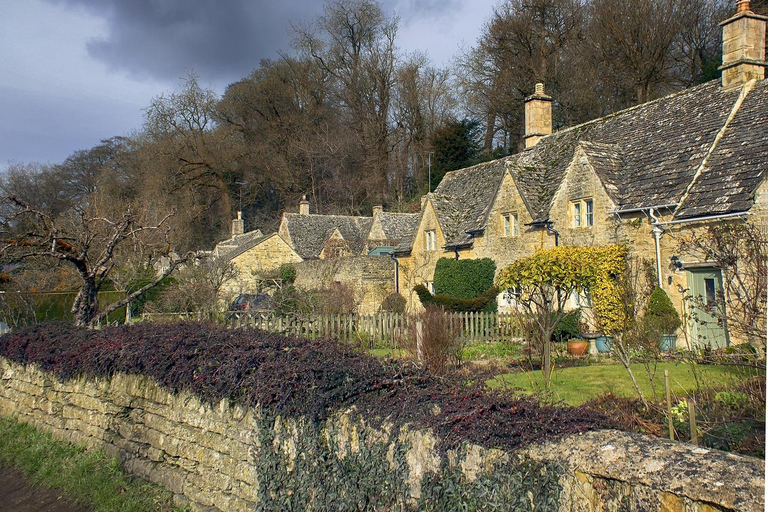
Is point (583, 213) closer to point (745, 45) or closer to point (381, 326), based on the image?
point (745, 45)

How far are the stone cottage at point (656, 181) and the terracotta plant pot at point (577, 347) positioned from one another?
A: 281 centimetres

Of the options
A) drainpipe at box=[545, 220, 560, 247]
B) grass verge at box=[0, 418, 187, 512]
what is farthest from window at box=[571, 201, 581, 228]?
grass verge at box=[0, 418, 187, 512]

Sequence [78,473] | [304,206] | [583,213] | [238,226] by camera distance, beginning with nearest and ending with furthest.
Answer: [78,473]
[583,213]
[304,206]
[238,226]

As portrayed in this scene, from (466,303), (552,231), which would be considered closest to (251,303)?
(466,303)

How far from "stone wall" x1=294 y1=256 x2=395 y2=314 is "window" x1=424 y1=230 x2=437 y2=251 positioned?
254 cm

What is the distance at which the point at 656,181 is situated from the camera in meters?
17.7

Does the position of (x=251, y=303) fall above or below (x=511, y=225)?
below

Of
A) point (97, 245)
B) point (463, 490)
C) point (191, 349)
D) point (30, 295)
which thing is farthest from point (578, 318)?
point (97, 245)

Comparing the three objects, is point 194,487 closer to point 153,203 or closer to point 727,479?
point 727,479

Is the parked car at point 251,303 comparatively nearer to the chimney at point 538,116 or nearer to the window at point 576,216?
the window at point 576,216

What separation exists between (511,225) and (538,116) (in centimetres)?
710

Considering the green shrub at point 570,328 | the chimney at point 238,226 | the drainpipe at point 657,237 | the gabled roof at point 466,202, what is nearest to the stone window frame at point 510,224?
the gabled roof at point 466,202

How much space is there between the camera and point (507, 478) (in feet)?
11.4

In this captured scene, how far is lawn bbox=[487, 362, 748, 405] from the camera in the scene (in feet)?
31.7
